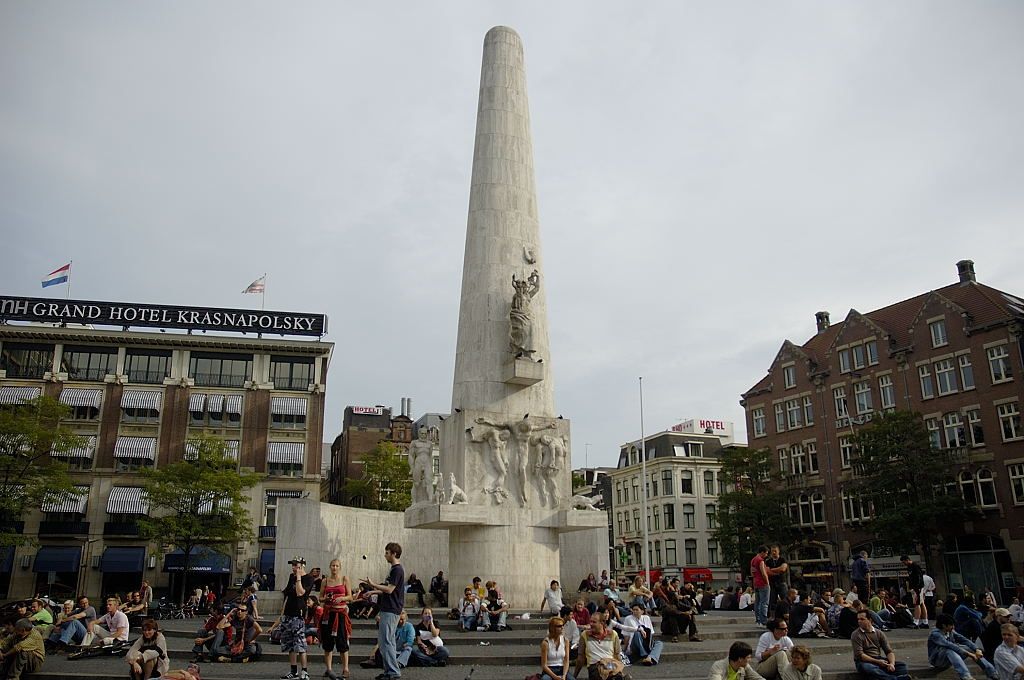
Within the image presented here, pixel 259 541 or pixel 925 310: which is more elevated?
pixel 925 310

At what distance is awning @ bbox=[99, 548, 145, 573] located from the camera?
46.4m

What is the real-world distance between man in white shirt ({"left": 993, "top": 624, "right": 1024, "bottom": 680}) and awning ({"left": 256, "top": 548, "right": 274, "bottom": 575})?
4285 cm

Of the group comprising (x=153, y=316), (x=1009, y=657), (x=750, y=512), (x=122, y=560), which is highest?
(x=153, y=316)

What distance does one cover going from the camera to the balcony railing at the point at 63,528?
47.0 metres

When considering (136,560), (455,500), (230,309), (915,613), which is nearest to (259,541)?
(136,560)

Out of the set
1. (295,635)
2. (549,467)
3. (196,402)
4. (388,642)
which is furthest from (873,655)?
(196,402)

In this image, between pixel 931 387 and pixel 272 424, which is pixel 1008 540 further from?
pixel 272 424

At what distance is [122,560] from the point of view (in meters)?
46.9

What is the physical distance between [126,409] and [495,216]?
124 ft

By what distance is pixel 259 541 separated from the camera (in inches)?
1941

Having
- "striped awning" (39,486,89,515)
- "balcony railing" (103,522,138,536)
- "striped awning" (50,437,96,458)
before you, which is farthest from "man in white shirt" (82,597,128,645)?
"striped awning" (50,437,96,458)

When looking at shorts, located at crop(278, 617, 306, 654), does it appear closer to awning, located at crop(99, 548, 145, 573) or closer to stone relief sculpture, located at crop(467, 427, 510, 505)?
stone relief sculpture, located at crop(467, 427, 510, 505)

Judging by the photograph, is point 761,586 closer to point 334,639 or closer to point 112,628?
point 334,639

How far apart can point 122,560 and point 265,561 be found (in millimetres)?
7796
